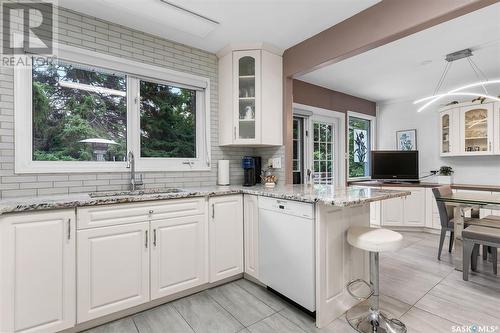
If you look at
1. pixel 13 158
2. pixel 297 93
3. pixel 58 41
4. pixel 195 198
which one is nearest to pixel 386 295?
pixel 195 198

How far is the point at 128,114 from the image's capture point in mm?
2504

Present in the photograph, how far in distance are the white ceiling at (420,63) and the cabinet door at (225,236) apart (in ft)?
7.82

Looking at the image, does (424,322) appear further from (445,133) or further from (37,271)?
(445,133)

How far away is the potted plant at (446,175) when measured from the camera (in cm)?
424

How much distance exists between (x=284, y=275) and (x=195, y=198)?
3.30 ft

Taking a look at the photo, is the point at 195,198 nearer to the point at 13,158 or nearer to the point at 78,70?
the point at 13,158

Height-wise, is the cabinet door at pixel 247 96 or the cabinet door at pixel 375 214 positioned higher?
the cabinet door at pixel 247 96

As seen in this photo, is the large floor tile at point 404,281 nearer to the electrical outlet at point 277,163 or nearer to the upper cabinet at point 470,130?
the electrical outlet at point 277,163

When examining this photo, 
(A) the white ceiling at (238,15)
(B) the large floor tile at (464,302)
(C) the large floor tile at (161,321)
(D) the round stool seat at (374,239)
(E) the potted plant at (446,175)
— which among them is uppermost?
(A) the white ceiling at (238,15)

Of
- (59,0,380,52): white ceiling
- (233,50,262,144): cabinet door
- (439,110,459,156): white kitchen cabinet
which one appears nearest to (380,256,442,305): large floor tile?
(233,50,262,144): cabinet door

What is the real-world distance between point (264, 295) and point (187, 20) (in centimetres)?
260

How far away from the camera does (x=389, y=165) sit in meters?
4.62

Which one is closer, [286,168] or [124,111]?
[124,111]

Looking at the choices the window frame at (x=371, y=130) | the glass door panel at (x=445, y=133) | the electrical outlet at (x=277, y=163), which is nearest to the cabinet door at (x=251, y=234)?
the electrical outlet at (x=277, y=163)
